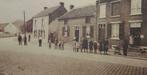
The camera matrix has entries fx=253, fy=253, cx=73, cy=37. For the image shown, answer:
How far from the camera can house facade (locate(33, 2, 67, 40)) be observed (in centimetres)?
388

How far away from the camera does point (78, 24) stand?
3.65 m

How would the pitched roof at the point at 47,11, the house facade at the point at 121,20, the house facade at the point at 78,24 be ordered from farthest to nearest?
the pitched roof at the point at 47,11 → the house facade at the point at 78,24 → the house facade at the point at 121,20

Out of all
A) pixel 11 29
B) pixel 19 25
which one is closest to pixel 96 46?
pixel 19 25

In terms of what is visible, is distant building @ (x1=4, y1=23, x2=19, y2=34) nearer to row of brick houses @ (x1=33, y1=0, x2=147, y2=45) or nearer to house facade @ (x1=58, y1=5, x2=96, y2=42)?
row of brick houses @ (x1=33, y1=0, x2=147, y2=45)

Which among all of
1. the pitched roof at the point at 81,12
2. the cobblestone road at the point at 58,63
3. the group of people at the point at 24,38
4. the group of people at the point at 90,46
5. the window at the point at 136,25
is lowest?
the cobblestone road at the point at 58,63

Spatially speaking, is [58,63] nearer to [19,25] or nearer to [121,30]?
[19,25]

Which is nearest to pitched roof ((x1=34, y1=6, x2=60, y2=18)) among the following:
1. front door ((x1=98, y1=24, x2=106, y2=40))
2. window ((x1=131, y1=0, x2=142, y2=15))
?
front door ((x1=98, y1=24, x2=106, y2=40))

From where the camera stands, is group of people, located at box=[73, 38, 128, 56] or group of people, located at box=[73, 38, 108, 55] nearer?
group of people, located at box=[73, 38, 128, 56]

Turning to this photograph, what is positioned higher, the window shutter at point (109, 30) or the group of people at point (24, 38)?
the window shutter at point (109, 30)

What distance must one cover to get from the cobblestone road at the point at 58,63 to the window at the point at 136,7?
0.58 metres

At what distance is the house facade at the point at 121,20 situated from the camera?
2.93 meters

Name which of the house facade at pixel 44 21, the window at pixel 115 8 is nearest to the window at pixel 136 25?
the window at pixel 115 8

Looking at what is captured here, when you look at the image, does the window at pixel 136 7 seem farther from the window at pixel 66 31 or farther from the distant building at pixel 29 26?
the distant building at pixel 29 26

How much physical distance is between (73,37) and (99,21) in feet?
1.56
